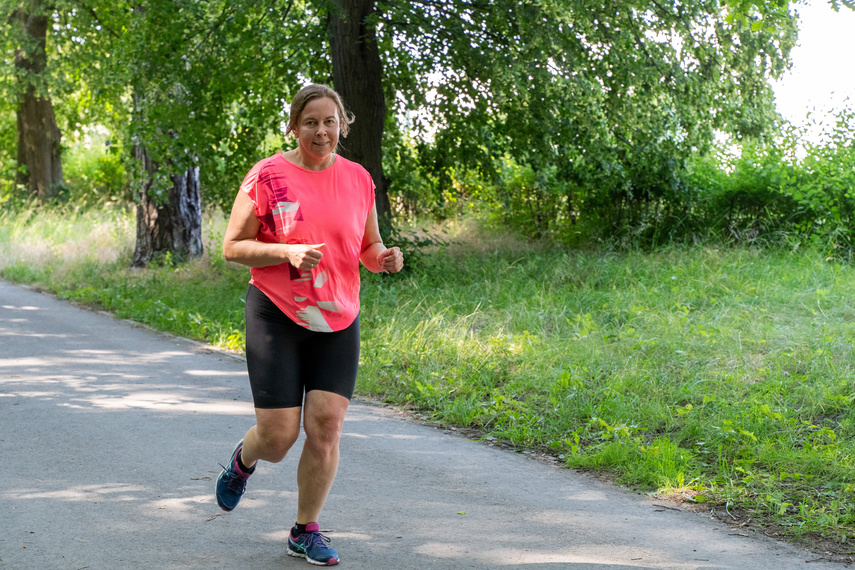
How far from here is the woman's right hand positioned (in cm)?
334

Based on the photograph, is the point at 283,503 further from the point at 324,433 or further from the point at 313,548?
the point at 324,433

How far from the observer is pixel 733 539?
4.20 meters

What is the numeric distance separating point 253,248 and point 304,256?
1.09ft

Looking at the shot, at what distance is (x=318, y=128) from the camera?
3.67 meters

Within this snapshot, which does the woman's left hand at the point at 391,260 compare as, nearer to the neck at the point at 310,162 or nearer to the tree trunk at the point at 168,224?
the neck at the point at 310,162

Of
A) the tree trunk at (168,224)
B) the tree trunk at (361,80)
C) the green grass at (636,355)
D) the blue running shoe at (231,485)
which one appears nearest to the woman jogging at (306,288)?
the blue running shoe at (231,485)

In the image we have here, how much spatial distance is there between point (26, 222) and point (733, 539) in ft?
65.9

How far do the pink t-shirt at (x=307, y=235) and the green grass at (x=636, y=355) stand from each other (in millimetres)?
2446

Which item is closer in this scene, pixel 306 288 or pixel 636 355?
pixel 306 288

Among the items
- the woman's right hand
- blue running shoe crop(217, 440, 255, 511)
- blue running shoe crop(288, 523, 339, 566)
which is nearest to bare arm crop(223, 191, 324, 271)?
the woman's right hand

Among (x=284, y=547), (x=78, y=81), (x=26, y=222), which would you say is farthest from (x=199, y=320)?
(x=78, y=81)

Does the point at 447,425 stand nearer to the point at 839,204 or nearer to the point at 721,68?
the point at 721,68

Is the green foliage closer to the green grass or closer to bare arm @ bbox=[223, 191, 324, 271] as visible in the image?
the green grass

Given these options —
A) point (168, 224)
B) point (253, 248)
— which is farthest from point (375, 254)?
point (168, 224)
